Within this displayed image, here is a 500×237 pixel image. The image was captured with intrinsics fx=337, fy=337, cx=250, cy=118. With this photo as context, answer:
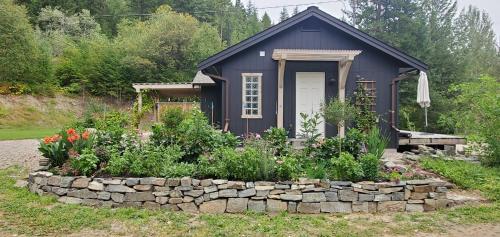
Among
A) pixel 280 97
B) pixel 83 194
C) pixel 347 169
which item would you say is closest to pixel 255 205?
pixel 347 169

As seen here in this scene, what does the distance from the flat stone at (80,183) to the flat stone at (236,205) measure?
6.24 ft

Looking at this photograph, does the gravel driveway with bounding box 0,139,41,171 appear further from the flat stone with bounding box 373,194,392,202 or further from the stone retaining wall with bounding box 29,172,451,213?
the flat stone with bounding box 373,194,392,202

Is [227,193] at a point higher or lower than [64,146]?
lower

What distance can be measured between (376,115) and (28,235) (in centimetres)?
776

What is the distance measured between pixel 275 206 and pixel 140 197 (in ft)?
5.64

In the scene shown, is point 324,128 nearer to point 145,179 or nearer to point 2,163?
point 145,179

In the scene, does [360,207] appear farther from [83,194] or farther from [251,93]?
[251,93]

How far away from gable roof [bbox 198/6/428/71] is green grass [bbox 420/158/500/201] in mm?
3148

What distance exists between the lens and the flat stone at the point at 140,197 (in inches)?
169

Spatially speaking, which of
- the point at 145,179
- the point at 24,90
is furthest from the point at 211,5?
the point at 145,179

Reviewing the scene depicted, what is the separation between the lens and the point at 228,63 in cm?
884

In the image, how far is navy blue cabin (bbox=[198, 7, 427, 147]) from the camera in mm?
8727

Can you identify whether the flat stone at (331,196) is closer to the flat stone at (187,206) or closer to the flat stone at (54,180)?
the flat stone at (187,206)

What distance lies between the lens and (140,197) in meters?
4.30
